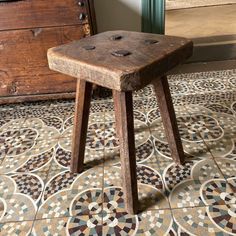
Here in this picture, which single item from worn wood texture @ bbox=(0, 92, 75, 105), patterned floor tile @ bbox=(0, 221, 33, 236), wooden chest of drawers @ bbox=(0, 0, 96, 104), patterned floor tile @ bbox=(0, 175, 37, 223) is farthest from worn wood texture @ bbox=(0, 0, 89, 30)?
patterned floor tile @ bbox=(0, 221, 33, 236)

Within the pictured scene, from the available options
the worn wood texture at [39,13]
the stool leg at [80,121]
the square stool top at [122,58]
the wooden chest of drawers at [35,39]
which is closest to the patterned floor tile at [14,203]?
the stool leg at [80,121]

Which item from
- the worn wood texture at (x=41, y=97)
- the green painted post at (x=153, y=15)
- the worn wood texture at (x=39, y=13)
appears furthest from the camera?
the green painted post at (x=153, y=15)

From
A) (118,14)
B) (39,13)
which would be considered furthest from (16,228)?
(118,14)

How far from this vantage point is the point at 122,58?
1.90 feet

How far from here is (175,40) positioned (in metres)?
0.68

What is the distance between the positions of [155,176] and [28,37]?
79 centimetres

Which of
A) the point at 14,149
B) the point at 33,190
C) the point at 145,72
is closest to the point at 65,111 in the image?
the point at 14,149

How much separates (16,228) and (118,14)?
44.3 inches

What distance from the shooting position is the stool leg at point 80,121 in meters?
0.71

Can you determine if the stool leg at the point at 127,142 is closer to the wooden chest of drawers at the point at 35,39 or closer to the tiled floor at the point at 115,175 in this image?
the tiled floor at the point at 115,175

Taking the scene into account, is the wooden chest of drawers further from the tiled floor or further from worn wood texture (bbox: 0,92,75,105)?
the tiled floor

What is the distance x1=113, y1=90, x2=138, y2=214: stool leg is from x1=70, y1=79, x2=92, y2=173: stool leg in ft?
0.47

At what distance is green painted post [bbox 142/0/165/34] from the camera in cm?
134

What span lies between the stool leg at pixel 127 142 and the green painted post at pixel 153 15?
0.92m
